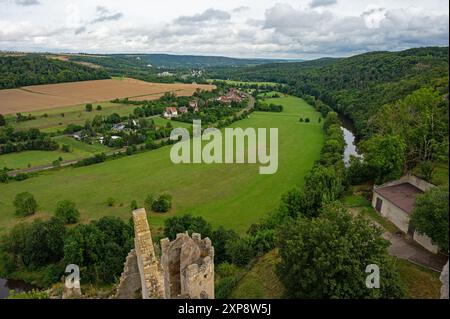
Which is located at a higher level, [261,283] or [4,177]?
[261,283]

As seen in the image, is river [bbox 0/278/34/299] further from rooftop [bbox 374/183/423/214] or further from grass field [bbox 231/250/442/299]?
rooftop [bbox 374/183/423/214]

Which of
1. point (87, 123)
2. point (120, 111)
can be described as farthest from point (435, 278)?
point (120, 111)

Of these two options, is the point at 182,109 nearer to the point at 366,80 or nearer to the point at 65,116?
the point at 65,116

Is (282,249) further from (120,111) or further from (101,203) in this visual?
(120,111)

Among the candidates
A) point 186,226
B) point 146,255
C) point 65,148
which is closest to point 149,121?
point 65,148

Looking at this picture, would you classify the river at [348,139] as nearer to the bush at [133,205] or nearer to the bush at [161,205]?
the bush at [161,205]

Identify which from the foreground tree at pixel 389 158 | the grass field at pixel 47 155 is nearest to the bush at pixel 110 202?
the grass field at pixel 47 155
